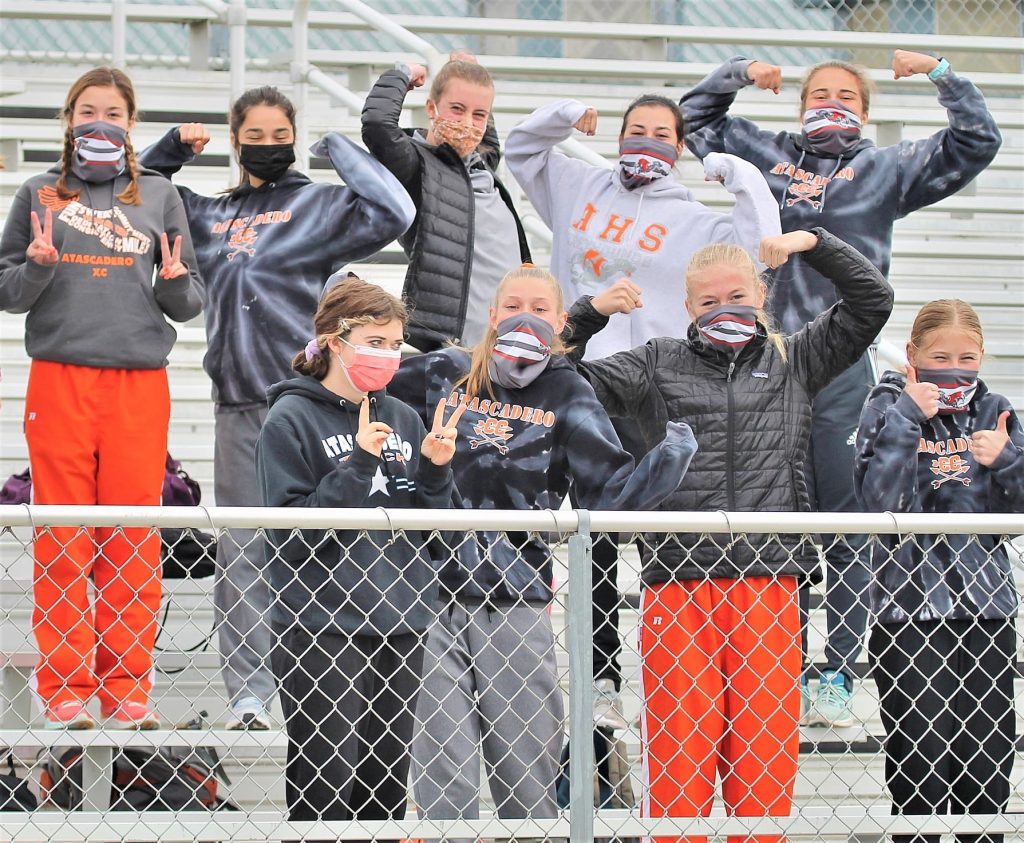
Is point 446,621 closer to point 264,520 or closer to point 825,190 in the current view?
point 264,520

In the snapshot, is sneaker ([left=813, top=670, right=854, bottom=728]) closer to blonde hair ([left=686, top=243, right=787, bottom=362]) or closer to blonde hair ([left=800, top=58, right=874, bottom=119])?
blonde hair ([left=686, top=243, right=787, bottom=362])

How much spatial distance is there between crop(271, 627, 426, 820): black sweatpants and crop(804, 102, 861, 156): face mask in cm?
211

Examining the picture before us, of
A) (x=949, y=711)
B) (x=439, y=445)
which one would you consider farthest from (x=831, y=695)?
(x=439, y=445)

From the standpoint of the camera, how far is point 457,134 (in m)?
4.91

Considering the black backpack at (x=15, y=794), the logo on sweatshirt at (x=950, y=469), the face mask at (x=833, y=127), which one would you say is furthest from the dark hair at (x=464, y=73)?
the black backpack at (x=15, y=794)

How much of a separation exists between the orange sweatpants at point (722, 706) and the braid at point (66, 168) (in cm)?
203

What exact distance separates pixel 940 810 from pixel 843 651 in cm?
72

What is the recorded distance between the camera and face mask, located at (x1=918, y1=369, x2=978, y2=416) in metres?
4.22

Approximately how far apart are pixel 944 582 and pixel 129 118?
245 centimetres

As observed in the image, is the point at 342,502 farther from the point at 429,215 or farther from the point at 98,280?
the point at 429,215

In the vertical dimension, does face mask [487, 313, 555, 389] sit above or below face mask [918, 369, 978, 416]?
above

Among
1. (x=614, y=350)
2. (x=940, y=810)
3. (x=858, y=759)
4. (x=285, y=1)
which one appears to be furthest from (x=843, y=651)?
(x=285, y=1)

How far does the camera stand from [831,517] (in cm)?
329

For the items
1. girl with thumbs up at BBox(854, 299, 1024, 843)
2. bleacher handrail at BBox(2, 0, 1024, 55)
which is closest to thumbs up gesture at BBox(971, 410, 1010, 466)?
girl with thumbs up at BBox(854, 299, 1024, 843)
